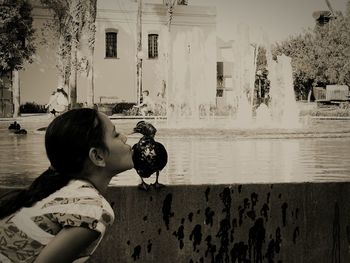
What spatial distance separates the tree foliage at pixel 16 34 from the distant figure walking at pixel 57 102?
0.29 metres

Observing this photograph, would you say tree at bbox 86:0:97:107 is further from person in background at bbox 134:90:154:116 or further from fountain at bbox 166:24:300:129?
fountain at bbox 166:24:300:129

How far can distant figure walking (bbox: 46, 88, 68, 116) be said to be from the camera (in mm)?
3135

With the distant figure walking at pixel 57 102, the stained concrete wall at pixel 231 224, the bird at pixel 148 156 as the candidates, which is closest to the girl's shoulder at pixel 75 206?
the bird at pixel 148 156

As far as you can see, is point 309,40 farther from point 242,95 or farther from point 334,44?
point 242,95

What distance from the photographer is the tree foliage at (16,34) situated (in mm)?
3303

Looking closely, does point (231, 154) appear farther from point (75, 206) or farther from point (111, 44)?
point (75, 206)

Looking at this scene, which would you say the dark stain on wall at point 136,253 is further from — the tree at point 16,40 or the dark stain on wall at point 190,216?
the tree at point 16,40

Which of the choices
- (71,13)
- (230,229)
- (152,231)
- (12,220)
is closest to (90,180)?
(12,220)

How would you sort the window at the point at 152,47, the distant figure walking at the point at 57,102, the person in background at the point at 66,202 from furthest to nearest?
the window at the point at 152,47
the distant figure walking at the point at 57,102
the person in background at the point at 66,202

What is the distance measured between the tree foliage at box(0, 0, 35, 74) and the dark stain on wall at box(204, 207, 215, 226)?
1.90 metres

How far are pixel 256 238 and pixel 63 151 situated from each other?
1.25 metres

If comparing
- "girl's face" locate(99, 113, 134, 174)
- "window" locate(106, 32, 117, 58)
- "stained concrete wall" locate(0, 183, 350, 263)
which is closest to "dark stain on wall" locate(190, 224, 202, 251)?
"stained concrete wall" locate(0, 183, 350, 263)

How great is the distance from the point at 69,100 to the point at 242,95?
1.23 metres

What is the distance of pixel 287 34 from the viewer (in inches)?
146
